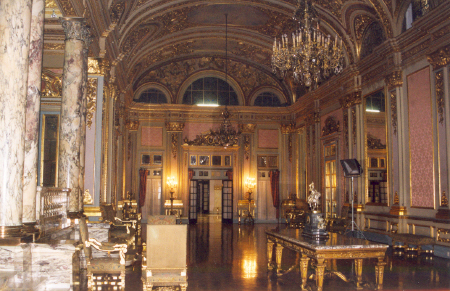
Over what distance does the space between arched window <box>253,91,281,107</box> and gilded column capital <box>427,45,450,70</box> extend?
10114mm

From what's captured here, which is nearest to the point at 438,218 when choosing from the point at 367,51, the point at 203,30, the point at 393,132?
the point at 393,132

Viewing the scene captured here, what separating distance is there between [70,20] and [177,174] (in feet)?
35.7

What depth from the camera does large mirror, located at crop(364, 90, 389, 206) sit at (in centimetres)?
1129

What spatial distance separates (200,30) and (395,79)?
23.8ft

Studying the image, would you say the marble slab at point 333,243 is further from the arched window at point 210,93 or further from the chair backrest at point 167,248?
the arched window at point 210,93

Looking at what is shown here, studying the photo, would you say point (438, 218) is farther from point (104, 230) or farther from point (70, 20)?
point (70, 20)

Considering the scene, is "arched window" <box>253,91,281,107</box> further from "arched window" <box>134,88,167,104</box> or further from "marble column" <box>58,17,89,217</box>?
"marble column" <box>58,17,89,217</box>

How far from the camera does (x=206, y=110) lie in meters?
18.5

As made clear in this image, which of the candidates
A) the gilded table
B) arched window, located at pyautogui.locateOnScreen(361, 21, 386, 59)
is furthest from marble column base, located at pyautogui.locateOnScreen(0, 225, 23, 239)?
arched window, located at pyautogui.locateOnScreen(361, 21, 386, 59)

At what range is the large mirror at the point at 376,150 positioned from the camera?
444 inches

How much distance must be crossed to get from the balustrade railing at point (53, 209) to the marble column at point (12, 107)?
979 millimetres

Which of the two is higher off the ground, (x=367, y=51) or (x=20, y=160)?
(x=367, y=51)

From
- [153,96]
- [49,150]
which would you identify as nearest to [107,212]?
[49,150]

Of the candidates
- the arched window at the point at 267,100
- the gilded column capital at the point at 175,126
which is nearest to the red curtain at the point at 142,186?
the gilded column capital at the point at 175,126
